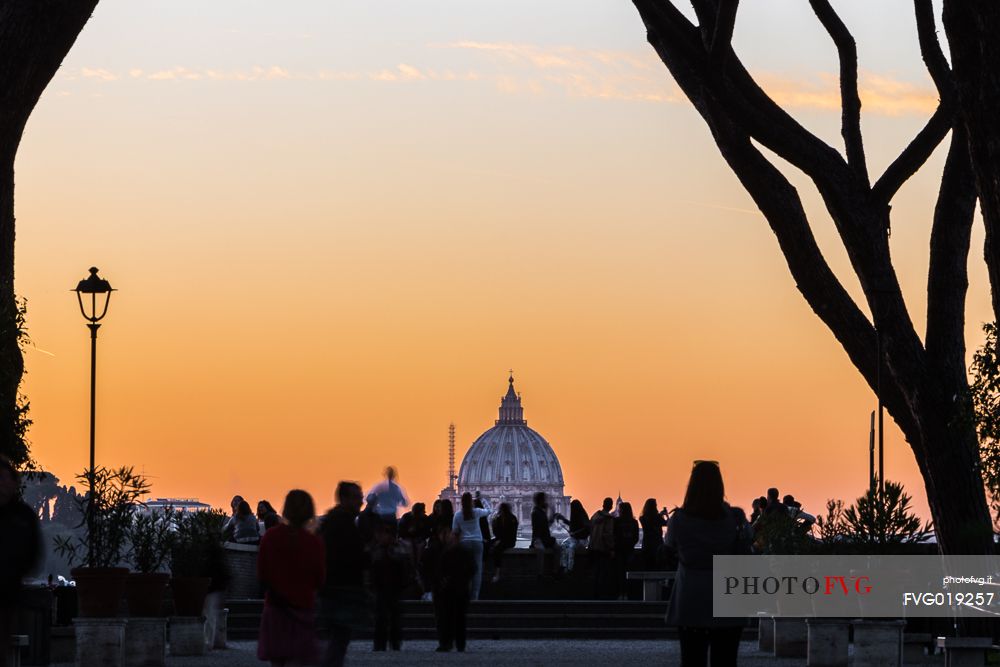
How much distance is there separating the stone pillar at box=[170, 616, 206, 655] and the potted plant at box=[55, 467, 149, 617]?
2.54 feet

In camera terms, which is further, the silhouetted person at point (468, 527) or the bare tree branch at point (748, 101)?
the silhouetted person at point (468, 527)

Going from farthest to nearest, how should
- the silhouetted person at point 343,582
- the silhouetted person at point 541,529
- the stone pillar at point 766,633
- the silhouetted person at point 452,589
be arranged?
1. the silhouetted person at point 541,529
2. the stone pillar at point 766,633
3. the silhouetted person at point 452,589
4. the silhouetted person at point 343,582

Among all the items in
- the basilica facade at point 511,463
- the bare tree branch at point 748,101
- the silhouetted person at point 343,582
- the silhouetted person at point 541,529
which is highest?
the basilica facade at point 511,463

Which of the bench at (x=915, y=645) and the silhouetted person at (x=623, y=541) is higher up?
the silhouetted person at (x=623, y=541)

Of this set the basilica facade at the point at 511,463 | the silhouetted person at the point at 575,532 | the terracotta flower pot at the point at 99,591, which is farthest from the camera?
the basilica facade at the point at 511,463

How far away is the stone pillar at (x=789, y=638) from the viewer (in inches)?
742

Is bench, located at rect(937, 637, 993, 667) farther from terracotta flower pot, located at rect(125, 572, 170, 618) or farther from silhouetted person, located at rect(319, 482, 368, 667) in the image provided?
terracotta flower pot, located at rect(125, 572, 170, 618)

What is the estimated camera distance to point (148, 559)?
59.7 feet

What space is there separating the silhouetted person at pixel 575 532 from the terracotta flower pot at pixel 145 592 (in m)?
11.7

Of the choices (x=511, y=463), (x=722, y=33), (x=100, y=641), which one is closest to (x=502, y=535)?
(x=100, y=641)

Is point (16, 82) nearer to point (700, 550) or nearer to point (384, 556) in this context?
point (384, 556)

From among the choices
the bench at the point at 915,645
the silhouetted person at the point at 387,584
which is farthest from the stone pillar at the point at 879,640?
the silhouetted person at the point at 387,584

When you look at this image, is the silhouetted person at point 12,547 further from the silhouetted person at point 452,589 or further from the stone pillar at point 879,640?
the silhouetted person at point 452,589

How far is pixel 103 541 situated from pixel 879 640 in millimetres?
6182
